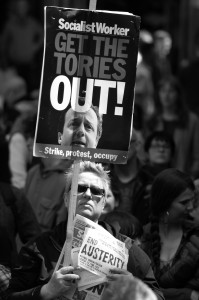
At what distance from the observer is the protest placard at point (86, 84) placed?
6.06m

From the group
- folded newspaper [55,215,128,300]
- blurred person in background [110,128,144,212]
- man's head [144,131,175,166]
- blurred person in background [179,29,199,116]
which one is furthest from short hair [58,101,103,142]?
blurred person in background [179,29,199,116]

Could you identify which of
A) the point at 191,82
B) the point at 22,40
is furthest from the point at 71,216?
the point at 22,40

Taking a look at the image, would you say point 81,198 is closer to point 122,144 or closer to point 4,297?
point 122,144

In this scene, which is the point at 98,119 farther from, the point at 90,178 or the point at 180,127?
the point at 180,127

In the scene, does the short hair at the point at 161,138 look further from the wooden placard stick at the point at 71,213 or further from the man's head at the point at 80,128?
the wooden placard stick at the point at 71,213

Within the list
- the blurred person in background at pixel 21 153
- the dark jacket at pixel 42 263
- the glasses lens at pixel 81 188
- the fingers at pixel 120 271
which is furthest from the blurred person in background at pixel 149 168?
the fingers at pixel 120 271

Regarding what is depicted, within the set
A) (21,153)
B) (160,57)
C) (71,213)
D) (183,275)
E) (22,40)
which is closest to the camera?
(71,213)

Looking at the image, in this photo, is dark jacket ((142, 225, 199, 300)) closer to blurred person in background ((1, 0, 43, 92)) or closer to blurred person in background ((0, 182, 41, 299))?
blurred person in background ((0, 182, 41, 299))

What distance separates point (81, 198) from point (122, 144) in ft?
1.45

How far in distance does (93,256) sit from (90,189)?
61 centimetres

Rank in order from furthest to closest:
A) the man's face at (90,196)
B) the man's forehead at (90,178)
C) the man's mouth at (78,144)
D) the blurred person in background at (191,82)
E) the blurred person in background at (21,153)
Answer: the blurred person in background at (191,82) < the blurred person in background at (21,153) < the man's forehead at (90,178) < the man's face at (90,196) < the man's mouth at (78,144)

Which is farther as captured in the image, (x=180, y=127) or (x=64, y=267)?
(x=180, y=127)

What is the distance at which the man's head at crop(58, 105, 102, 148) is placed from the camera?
241 inches

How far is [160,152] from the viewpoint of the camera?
9531mm
